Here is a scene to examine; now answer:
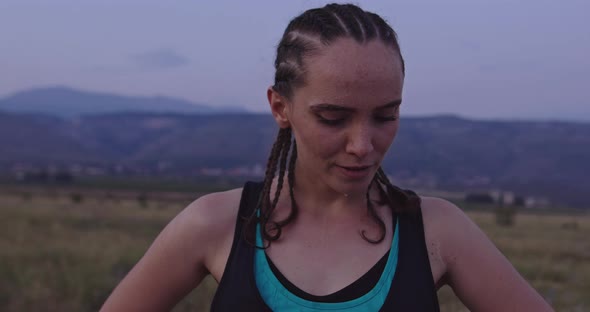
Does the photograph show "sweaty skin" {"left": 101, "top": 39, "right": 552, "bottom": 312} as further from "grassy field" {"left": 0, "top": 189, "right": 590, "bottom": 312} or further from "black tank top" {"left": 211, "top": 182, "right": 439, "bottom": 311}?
"grassy field" {"left": 0, "top": 189, "right": 590, "bottom": 312}

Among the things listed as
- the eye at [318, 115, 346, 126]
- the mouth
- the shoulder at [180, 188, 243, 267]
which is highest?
the eye at [318, 115, 346, 126]

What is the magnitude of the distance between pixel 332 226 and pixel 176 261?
0.40m

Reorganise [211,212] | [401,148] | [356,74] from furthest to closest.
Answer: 1. [401,148]
2. [211,212]
3. [356,74]

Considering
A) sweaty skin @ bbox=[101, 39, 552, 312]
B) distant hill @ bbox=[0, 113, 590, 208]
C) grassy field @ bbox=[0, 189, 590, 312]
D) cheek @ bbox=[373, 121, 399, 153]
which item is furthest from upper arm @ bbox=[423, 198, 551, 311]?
distant hill @ bbox=[0, 113, 590, 208]

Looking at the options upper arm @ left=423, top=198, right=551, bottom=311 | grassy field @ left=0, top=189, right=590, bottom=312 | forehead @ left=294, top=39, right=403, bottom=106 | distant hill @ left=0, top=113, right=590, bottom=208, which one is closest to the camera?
forehead @ left=294, top=39, right=403, bottom=106

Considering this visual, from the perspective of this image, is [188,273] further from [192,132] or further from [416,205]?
[192,132]

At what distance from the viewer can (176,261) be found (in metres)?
2.13

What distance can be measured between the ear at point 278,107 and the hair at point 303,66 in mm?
21

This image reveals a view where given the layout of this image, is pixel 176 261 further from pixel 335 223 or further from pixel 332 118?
pixel 332 118

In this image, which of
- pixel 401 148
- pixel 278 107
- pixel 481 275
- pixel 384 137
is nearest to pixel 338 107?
pixel 384 137

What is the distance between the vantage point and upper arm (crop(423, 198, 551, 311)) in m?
2.08

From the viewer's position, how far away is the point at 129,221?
24.6 metres

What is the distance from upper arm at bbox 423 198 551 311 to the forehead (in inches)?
15.6

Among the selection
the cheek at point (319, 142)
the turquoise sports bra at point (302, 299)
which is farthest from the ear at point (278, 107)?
the turquoise sports bra at point (302, 299)
